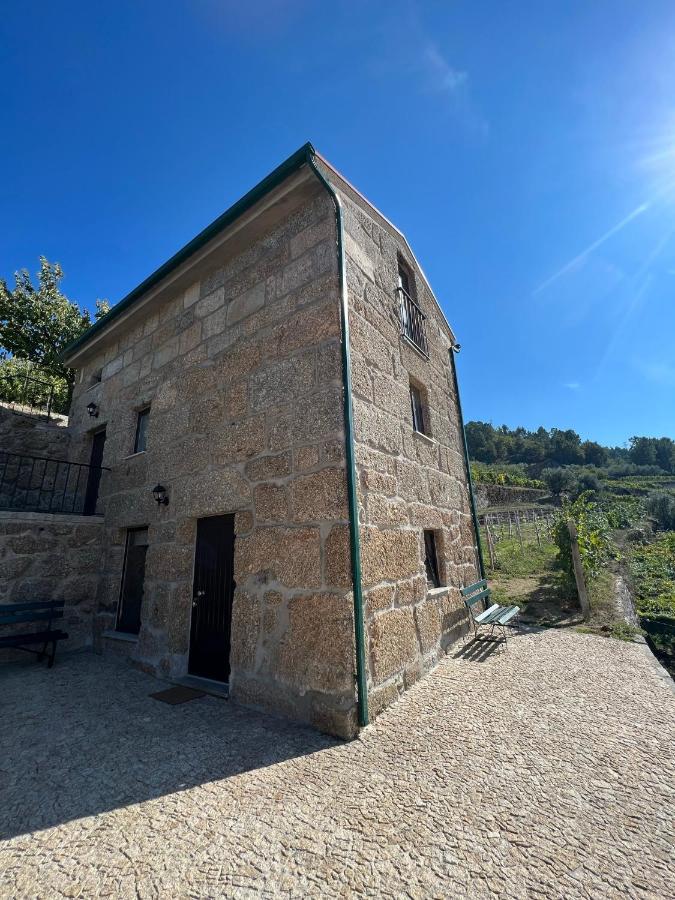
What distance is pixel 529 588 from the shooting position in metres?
7.40

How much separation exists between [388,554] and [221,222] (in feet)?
Result: 14.5

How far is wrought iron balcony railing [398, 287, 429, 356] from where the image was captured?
5.13m

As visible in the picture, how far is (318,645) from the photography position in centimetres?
295

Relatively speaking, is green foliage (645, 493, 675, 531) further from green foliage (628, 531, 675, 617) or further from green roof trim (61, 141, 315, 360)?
green roof trim (61, 141, 315, 360)

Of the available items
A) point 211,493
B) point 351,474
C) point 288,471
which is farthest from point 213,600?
point 351,474

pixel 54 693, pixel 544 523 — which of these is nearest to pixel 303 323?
pixel 54 693

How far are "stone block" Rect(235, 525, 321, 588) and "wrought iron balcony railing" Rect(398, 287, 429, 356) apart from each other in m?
3.17

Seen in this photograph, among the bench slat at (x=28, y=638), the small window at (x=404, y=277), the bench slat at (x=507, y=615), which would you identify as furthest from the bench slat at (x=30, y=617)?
the small window at (x=404, y=277)

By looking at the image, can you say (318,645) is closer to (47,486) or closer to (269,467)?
(269,467)

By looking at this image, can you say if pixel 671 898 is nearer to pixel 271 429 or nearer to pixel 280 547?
pixel 280 547

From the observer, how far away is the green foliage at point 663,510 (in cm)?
2158

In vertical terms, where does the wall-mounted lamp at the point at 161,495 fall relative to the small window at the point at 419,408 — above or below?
below

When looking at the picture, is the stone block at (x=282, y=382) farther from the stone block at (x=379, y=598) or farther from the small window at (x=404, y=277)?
the small window at (x=404, y=277)

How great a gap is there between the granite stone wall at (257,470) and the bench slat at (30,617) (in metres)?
0.57
